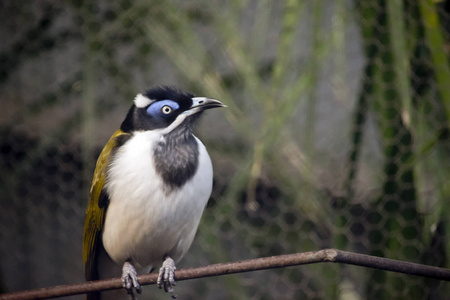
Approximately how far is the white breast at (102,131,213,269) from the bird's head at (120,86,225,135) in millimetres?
25

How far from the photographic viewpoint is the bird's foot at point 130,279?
4.39ft

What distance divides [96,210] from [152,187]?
179 millimetres

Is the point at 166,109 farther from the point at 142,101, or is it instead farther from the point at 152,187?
the point at 152,187

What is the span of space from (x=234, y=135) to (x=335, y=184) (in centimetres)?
37

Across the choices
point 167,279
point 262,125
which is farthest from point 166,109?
point 262,125

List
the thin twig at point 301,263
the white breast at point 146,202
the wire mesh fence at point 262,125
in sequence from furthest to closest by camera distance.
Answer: the wire mesh fence at point 262,125
the white breast at point 146,202
the thin twig at point 301,263

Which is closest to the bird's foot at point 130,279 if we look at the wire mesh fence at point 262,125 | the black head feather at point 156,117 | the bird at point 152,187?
the bird at point 152,187

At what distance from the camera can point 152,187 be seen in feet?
4.35

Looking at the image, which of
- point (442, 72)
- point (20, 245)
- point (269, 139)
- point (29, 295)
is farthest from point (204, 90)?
point (20, 245)

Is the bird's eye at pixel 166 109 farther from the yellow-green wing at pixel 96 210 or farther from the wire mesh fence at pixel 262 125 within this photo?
the wire mesh fence at pixel 262 125

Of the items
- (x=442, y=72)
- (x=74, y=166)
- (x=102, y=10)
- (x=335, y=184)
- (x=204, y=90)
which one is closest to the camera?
(x=442, y=72)

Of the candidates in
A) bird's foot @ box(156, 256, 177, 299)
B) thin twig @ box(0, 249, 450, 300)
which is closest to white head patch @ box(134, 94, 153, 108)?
bird's foot @ box(156, 256, 177, 299)

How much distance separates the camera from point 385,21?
68.5 inches

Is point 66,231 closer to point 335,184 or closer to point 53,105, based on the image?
point 53,105
